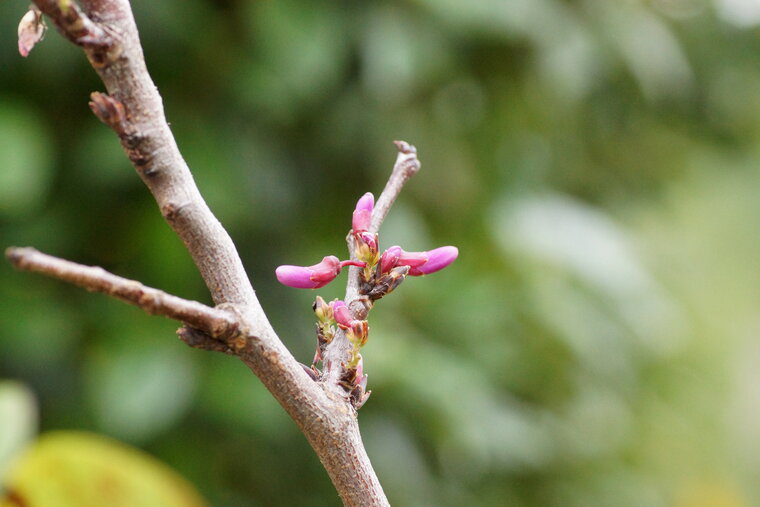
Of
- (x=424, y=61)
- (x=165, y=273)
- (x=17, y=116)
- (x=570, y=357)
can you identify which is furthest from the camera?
(x=570, y=357)

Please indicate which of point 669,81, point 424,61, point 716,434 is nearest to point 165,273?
point 424,61

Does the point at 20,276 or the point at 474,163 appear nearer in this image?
the point at 20,276

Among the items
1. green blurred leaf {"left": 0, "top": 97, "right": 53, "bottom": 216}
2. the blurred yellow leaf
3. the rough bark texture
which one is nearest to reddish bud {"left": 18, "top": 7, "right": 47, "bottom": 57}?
the rough bark texture

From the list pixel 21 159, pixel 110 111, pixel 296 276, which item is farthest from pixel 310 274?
pixel 21 159

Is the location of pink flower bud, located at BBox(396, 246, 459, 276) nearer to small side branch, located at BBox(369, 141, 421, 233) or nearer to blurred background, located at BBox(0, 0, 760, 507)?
small side branch, located at BBox(369, 141, 421, 233)

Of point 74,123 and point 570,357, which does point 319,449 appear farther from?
point 570,357

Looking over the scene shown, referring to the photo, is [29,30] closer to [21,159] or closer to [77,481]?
[77,481]

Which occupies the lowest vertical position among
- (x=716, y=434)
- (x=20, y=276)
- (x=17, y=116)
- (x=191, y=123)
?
(x=20, y=276)
